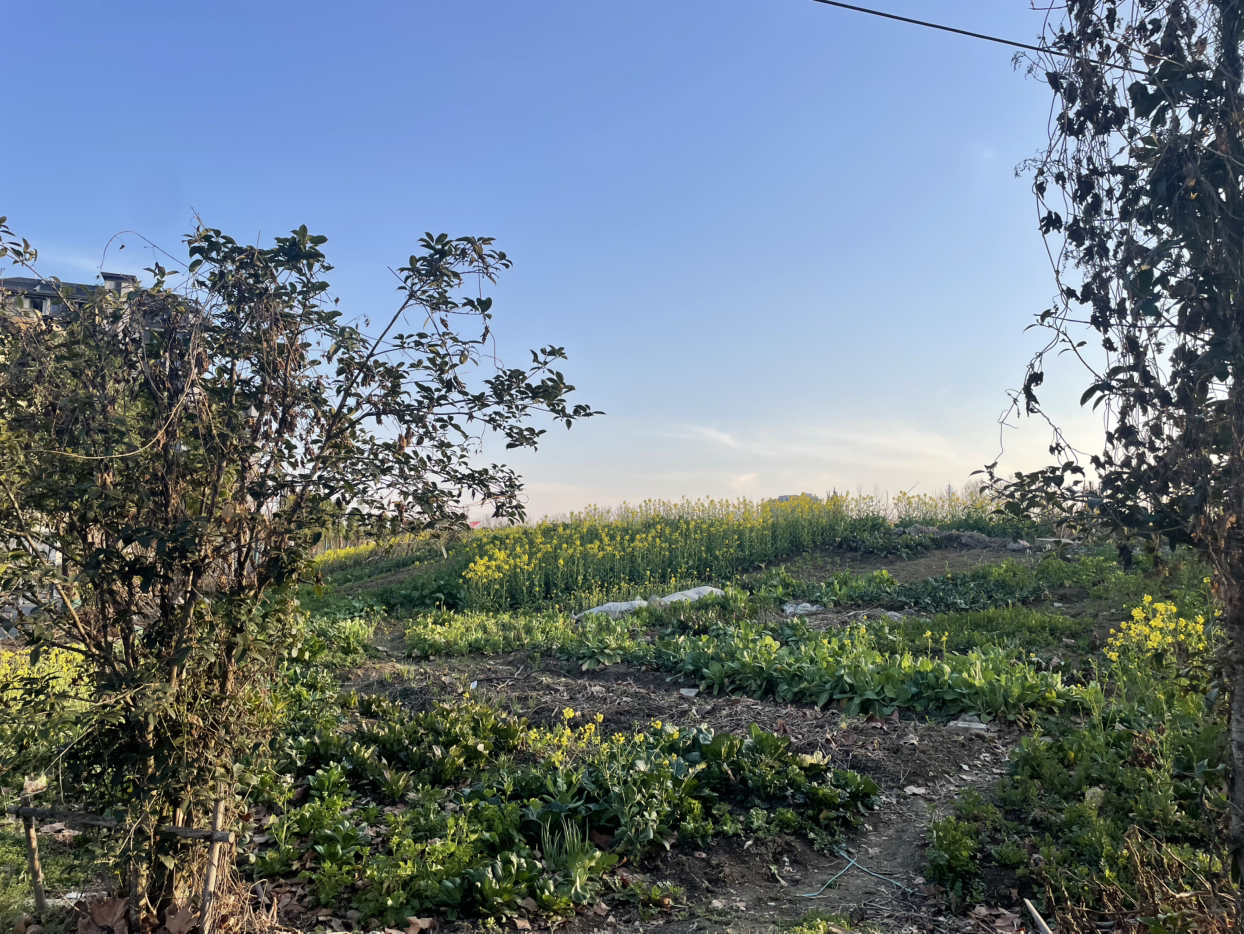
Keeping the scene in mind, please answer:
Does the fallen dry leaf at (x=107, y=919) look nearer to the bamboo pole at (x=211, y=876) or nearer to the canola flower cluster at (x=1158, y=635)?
the bamboo pole at (x=211, y=876)

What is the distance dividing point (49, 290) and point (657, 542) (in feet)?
35.0

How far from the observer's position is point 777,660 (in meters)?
6.79

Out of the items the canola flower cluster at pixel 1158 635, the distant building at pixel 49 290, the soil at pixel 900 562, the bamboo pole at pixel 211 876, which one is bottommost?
the bamboo pole at pixel 211 876

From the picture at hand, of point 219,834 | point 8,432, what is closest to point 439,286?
point 8,432

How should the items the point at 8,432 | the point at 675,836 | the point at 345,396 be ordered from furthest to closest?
the point at 675,836 < the point at 345,396 < the point at 8,432

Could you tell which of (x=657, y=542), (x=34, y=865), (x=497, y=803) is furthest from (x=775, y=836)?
(x=657, y=542)

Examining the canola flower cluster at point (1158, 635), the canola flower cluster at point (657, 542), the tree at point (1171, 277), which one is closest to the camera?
the tree at point (1171, 277)

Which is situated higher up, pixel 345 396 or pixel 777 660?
pixel 345 396

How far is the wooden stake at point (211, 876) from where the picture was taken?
3.22 metres

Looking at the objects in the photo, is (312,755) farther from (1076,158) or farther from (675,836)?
(1076,158)

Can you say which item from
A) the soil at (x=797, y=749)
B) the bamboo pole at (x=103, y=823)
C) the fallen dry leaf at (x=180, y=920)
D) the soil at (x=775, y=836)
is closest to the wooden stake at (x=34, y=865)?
the bamboo pole at (x=103, y=823)

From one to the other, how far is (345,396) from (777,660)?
4596 millimetres

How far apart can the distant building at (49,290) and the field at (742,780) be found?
1.67 meters

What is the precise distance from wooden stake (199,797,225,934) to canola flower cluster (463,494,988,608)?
8.44 meters
